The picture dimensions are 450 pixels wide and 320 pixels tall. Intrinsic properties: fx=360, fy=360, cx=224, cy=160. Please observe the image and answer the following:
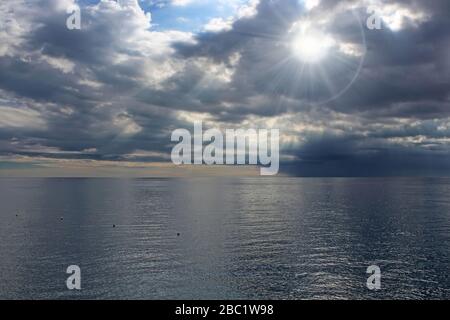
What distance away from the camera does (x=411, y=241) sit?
297ft

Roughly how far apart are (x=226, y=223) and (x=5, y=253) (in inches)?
2510

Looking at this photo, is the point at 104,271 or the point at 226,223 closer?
the point at 104,271

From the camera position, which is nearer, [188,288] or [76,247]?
[188,288]

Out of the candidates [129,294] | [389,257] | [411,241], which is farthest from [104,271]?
[411,241]

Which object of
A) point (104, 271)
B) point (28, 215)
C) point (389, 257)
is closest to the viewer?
point (104, 271)

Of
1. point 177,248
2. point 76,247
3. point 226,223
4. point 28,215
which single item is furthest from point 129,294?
point 28,215

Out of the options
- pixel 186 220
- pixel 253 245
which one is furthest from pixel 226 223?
pixel 253 245

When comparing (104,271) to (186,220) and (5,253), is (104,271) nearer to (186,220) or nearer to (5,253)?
(5,253)

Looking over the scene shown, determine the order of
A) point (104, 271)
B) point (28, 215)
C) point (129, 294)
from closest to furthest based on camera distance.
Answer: point (129, 294)
point (104, 271)
point (28, 215)

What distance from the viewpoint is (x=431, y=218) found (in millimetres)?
127438
